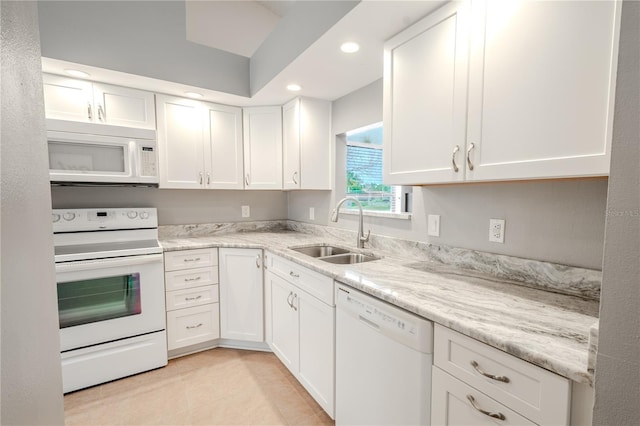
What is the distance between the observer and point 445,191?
5.33 ft

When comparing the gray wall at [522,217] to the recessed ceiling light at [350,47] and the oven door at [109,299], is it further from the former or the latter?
the oven door at [109,299]

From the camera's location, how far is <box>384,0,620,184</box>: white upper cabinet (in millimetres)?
844

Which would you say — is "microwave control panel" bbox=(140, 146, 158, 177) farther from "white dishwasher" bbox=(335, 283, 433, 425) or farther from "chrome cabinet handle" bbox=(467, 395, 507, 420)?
"chrome cabinet handle" bbox=(467, 395, 507, 420)

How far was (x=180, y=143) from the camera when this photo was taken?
248 cm

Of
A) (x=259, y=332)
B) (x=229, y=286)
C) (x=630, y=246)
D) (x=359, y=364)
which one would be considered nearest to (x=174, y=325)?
(x=229, y=286)

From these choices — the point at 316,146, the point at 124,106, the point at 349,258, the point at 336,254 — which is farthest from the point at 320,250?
the point at 124,106

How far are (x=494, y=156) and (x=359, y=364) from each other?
1.07 metres

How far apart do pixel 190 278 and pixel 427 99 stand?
2.12 m

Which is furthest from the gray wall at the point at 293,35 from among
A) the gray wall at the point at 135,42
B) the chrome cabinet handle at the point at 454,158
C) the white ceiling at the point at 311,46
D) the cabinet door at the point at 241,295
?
the cabinet door at the point at 241,295

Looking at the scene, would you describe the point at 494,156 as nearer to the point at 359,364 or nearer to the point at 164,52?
the point at 359,364

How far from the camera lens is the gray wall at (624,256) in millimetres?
394

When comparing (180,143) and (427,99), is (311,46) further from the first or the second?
(180,143)

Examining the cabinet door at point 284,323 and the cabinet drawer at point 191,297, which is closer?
the cabinet door at point 284,323

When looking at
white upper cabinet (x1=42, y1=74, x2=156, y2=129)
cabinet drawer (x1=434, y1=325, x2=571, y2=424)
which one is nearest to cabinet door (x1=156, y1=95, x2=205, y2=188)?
white upper cabinet (x1=42, y1=74, x2=156, y2=129)
